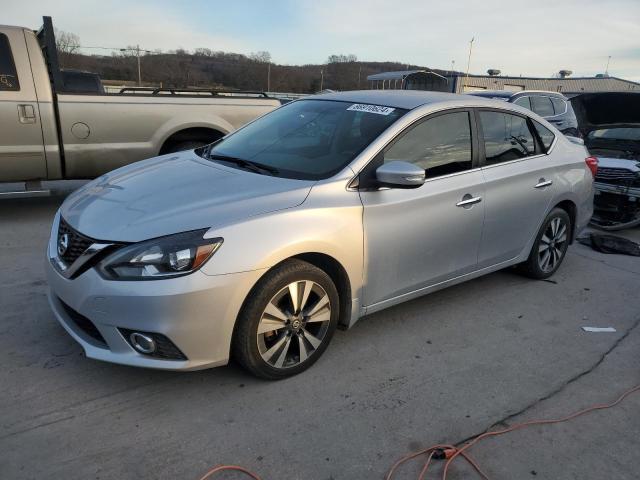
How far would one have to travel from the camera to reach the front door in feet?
10.7

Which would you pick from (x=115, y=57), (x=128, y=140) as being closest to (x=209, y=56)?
(x=115, y=57)

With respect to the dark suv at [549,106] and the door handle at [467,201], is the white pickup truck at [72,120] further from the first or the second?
the dark suv at [549,106]

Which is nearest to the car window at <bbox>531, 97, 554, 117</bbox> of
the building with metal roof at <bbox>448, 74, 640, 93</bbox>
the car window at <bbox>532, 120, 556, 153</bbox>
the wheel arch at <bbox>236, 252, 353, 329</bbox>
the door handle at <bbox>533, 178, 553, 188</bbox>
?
the car window at <bbox>532, 120, 556, 153</bbox>

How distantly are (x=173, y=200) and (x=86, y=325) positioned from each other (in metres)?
0.83

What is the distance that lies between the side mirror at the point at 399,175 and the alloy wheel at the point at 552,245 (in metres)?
2.14

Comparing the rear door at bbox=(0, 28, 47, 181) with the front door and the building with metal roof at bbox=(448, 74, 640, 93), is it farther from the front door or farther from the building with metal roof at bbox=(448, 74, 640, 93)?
the building with metal roof at bbox=(448, 74, 640, 93)

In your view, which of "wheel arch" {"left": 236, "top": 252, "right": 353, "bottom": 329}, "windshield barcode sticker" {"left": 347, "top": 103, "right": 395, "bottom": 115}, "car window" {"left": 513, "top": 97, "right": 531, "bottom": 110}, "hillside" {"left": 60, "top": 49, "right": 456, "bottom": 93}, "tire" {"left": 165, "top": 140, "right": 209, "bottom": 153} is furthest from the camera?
"hillside" {"left": 60, "top": 49, "right": 456, "bottom": 93}

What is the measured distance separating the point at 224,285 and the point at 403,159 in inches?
60.7

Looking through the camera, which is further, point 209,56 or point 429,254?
point 209,56

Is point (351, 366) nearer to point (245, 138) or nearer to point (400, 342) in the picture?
point (400, 342)

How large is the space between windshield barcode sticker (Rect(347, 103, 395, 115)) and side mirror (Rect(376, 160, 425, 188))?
2.08 ft

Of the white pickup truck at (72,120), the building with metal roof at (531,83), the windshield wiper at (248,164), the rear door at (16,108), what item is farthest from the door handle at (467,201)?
the building with metal roof at (531,83)

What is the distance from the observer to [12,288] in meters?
4.00

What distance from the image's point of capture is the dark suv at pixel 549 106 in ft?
33.3
